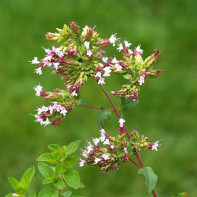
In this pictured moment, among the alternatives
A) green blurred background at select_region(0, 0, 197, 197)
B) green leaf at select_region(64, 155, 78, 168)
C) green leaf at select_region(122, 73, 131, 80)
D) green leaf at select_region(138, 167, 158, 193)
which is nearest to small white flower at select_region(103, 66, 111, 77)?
green leaf at select_region(122, 73, 131, 80)

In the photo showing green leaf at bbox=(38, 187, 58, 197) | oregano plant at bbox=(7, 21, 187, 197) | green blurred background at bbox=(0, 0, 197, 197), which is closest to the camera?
green leaf at bbox=(38, 187, 58, 197)

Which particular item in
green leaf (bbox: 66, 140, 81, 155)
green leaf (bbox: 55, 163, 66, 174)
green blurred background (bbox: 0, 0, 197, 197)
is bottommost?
green leaf (bbox: 55, 163, 66, 174)

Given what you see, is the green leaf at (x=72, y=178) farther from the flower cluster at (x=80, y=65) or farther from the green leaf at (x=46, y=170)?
the flower cluster at (x=80, y=65)

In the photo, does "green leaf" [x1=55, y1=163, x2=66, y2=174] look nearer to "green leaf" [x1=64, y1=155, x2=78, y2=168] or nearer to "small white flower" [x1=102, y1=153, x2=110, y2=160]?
"green leaf" [x1=64, y1=155, x2=78, y2=168]

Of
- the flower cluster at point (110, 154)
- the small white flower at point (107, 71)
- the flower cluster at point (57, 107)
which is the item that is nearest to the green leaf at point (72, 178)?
the flower cluster at point (110, 154)

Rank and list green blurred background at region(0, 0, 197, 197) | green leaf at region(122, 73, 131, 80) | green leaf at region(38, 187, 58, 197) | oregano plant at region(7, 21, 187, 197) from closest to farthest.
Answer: green leaf at region(38, 187, 58, 197), oregano plant at region(7, 21, 187, 197), green leaf at region(122, 73, 131, 80), green blurred background at region(0, 0, 197, 197)

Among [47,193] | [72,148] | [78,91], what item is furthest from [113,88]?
[47,193]

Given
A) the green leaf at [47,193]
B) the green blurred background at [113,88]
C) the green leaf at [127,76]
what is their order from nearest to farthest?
1. the green leaf at [47,193]
2. the green leaf at [127,76]
3. the green blurred background at [113,88]

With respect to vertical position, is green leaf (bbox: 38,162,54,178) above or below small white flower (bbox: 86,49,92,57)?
below

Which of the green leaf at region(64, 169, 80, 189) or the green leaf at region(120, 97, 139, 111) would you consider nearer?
the green leaf at region(64, 169, 80, 189)
